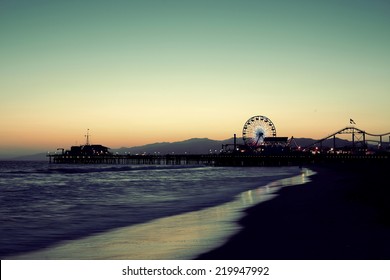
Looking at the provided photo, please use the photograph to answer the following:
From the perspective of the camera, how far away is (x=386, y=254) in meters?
8.33

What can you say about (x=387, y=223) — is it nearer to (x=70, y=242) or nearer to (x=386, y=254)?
(x=386, y=254)

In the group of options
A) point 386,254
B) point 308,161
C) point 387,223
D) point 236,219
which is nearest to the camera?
point 386,254

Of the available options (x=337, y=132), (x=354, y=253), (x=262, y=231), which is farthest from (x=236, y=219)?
(x=337, y=132)

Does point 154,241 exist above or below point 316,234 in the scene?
below

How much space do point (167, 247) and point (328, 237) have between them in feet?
11.9

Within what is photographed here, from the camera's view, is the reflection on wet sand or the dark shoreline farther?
the reflection on wet sand

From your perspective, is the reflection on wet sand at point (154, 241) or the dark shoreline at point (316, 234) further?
the reflection on wet sand at point (154, 241)

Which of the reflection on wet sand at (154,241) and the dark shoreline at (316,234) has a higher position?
the dark shoreline at (316,234)

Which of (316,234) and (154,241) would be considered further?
(154,241)

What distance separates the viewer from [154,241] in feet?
38.1

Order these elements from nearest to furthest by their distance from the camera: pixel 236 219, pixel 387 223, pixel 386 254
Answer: pixel 386 254 < pixel 387 223 < pixel 236 219

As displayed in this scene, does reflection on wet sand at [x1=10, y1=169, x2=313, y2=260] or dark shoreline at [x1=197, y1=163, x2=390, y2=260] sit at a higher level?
dark shoreline at [x1=197, y1=163, x2=390, y2=260]

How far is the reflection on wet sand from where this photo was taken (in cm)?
997

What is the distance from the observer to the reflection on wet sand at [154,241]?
997cm
